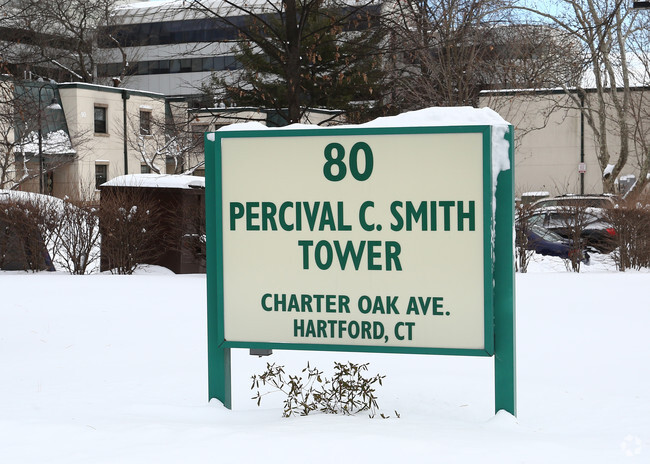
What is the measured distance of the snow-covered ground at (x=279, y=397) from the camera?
359cm

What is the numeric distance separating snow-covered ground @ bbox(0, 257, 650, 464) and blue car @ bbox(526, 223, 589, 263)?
331cm

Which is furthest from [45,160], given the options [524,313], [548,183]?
[524,313]

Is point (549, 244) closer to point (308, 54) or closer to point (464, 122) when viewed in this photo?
point (308, 54)

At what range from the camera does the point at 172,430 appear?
155 inches

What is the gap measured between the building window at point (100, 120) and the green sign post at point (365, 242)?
43339mm

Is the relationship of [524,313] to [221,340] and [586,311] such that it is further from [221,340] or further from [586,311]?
[221,340]

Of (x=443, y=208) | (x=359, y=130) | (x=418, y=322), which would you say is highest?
(x=359, y=130)

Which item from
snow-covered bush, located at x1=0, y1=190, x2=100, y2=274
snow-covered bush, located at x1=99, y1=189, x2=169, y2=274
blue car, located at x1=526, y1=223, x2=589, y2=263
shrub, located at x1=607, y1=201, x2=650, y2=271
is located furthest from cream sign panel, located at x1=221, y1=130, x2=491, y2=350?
shrub, located at x1=607, y1=201, x2=650, y2=271

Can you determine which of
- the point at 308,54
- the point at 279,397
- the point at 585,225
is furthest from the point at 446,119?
the point at 308,54

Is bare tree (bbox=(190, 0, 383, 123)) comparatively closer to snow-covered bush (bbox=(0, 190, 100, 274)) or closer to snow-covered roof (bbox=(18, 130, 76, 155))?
snow-covered bush (bbox=(0, 190, 100, 274))

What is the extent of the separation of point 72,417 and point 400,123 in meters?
2.26

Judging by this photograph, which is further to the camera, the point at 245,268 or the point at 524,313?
the point at 524,313

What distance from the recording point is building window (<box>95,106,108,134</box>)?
4590 centimetres

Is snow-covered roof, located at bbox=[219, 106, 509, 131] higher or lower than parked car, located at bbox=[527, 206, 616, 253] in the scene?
higher
